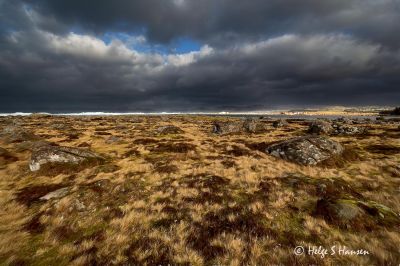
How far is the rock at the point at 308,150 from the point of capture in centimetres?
2141

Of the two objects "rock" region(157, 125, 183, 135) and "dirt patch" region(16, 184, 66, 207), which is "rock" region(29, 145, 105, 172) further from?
"rock" region(157, 125, 183, 135)

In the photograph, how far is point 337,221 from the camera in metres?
10.3

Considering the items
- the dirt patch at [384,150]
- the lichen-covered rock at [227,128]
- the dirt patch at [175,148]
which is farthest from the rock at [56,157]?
the dirt patch at [384,150]

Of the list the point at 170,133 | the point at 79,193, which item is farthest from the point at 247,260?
the point at 170,133

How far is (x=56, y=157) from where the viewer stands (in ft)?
68.3

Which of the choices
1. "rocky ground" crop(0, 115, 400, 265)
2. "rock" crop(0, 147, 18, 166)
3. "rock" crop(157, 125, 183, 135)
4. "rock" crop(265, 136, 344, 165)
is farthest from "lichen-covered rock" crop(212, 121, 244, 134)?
"rock" crop(0, 147, 18, 166)

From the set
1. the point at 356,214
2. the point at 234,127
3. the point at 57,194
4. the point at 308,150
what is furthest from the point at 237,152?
the point at 234,127

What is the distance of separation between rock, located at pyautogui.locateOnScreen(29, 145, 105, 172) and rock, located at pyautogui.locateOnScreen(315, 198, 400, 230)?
814 inches

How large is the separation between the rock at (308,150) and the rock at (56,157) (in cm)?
1970

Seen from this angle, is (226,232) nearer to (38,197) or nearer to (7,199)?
(38,197)

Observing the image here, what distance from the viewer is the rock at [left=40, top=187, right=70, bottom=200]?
1437cm

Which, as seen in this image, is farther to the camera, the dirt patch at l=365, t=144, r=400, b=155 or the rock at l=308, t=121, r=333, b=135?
the rock at l=308, t=121, r=333, b=135

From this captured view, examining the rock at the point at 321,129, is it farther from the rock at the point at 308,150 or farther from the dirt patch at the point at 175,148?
the dirt patch at the point at 175,148

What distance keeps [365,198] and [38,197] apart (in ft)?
68.3
